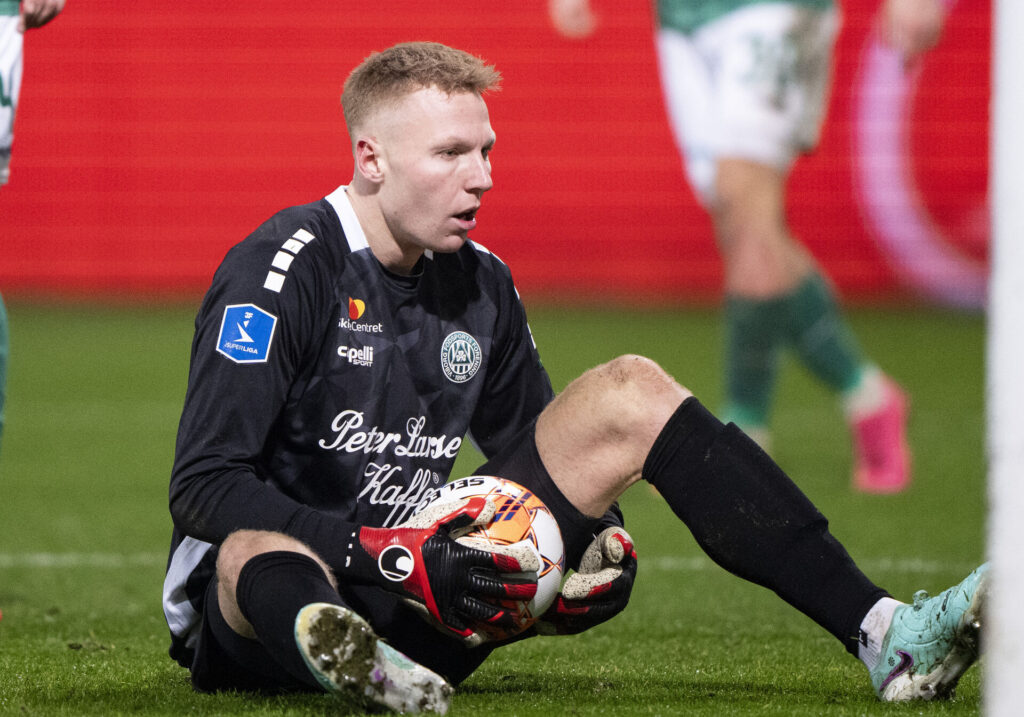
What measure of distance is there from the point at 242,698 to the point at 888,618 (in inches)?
45.0

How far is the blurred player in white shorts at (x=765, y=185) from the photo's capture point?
19.8 ft

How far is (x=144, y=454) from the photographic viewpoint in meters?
6.97

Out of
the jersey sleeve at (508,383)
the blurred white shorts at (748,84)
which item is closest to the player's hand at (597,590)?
the jersey sleeve at (508,383)

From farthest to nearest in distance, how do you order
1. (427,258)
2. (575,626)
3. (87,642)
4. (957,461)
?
(957,461)
(87,642)
(427,258)
(575,626)

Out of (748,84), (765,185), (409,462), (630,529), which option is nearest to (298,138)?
(748,84)

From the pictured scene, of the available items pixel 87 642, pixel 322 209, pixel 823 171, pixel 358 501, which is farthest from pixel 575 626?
pixel 823 171

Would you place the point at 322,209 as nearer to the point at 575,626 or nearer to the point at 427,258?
the point at 427,258

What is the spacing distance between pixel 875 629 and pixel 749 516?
0.28 metres

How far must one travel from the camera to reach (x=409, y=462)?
114 inches

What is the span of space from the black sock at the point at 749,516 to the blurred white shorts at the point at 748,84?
3.60 meters

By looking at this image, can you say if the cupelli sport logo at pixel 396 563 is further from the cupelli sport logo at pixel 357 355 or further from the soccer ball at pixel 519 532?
the cupelli sport logo at pixel 357 355

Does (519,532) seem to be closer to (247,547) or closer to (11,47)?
(247,547)

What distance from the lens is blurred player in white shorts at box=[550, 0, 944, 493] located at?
6.04 metres

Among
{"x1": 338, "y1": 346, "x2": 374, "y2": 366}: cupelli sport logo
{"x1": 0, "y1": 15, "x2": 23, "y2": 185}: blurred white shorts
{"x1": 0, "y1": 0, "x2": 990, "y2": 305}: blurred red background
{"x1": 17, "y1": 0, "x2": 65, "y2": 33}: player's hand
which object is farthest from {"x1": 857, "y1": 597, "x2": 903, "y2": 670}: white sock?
{"x1": 0, "y1": 0, "x2": 990, "y2": 305}: blurred red background
